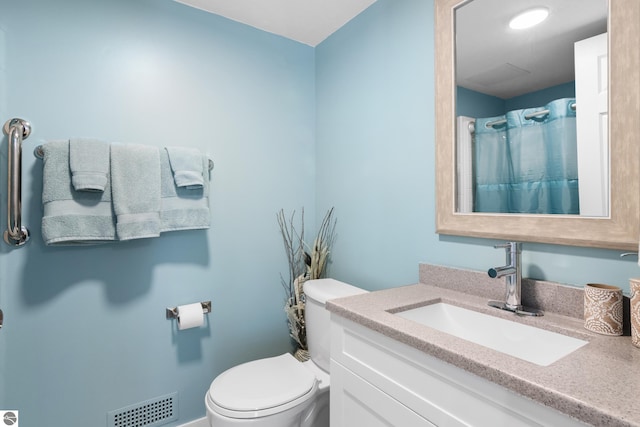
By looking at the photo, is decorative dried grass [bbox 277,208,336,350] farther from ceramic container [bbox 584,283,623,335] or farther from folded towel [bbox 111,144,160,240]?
ceramic container [bbox 584,283,623,335]

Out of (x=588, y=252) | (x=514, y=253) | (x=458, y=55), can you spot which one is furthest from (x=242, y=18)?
(x=588, y=252)

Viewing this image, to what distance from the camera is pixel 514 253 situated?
0.99 metres

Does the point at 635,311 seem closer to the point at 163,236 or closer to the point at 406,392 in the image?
the point at 406,392

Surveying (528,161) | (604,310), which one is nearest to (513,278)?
(604,310)

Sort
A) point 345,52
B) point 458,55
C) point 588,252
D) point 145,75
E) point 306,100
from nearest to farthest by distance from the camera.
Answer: point 588,252 → point 458,55 → point 145,75 → point 345,52 → point 306,100

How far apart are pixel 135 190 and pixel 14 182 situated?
0.40 meters

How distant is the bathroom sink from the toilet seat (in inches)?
22.5

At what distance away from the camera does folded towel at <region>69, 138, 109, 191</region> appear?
1.26 metres

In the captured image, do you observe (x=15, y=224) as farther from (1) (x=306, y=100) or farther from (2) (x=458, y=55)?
(2) (x=458, y=55)

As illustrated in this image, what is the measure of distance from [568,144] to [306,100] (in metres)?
1.45

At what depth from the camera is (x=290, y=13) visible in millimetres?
1692

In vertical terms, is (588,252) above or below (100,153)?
below

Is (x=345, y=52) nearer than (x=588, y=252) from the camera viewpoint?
No

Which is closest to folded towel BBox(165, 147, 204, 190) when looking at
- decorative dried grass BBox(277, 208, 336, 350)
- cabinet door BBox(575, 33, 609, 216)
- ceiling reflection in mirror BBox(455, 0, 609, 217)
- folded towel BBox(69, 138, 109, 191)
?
folded towel BBox(69, 138, 109, 191)
